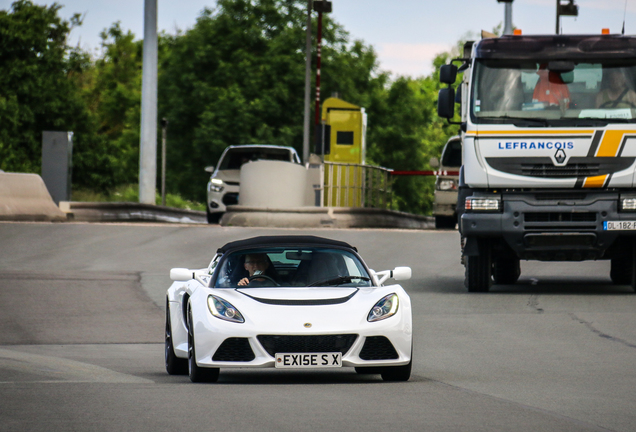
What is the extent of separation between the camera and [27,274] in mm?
18812

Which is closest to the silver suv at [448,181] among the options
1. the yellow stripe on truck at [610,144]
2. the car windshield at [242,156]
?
the car windshield at [242,156]

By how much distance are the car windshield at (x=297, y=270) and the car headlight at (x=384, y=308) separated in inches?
19.2

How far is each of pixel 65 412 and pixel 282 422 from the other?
136 cm

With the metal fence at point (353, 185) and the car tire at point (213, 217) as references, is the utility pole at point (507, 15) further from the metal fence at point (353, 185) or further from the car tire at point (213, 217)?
Result: the car tire at point (213, 217)

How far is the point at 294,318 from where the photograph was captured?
28.9ft

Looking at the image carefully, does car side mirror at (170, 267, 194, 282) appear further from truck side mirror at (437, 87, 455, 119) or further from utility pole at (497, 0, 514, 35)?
utility pole at (497, 0, 514, 35)

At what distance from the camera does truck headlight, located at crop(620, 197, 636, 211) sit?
16.6 m

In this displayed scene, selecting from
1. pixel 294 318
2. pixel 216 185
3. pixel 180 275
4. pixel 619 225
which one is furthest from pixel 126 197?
pixel 294 318

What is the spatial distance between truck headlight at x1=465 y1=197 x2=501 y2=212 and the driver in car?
24.6ft

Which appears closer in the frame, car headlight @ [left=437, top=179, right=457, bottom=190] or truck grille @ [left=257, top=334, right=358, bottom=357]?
truck grille @ [left=257, top=334, right=358, bottom=357]

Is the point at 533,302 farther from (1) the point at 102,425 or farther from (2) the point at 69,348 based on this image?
(1) the point at 102,425

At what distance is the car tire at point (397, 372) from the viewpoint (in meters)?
9.31

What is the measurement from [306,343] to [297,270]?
1216 millimetres

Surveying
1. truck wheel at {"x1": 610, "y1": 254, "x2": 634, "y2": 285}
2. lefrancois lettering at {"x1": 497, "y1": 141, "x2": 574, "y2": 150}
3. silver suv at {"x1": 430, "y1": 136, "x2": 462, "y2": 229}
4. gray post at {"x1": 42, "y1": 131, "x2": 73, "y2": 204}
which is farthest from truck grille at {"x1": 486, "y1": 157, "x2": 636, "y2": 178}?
gray post at {"x1": 42, "y1": 131, "x2": 73, "y2": 204}
